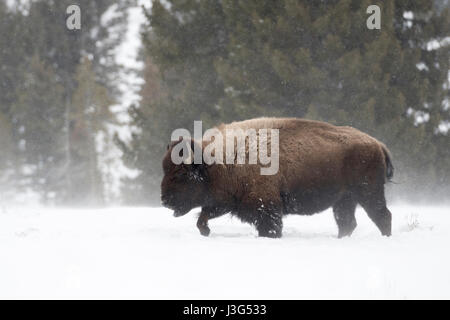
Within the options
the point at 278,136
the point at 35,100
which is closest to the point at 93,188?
the point at 35,100

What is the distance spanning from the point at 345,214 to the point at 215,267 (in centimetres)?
347

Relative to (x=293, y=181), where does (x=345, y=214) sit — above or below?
below

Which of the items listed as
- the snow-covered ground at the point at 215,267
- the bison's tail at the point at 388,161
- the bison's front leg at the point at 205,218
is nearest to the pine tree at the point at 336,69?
the bison's tail at the point at 388,161

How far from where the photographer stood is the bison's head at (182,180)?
597 centimetres

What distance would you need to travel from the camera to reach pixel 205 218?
6129 millimetres

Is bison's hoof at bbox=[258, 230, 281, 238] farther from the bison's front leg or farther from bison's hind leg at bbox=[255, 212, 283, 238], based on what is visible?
the bison's front leg

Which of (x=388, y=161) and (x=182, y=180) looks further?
(x=388, y=161)

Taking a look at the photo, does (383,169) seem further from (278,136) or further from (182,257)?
(182,257)

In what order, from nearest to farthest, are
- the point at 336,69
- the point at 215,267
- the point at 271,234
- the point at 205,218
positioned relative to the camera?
the point at 215,267 < the point at 271,234 < the point at 205,218 < the point at 336,69

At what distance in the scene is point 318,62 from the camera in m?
15.6

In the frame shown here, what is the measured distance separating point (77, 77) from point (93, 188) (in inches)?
220

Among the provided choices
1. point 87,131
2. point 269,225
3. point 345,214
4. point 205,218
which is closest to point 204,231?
point 205,218

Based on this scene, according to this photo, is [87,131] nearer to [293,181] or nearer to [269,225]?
[293,181]

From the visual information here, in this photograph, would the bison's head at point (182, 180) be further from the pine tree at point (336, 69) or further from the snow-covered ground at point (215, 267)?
the pine tree at point (336, 69)
